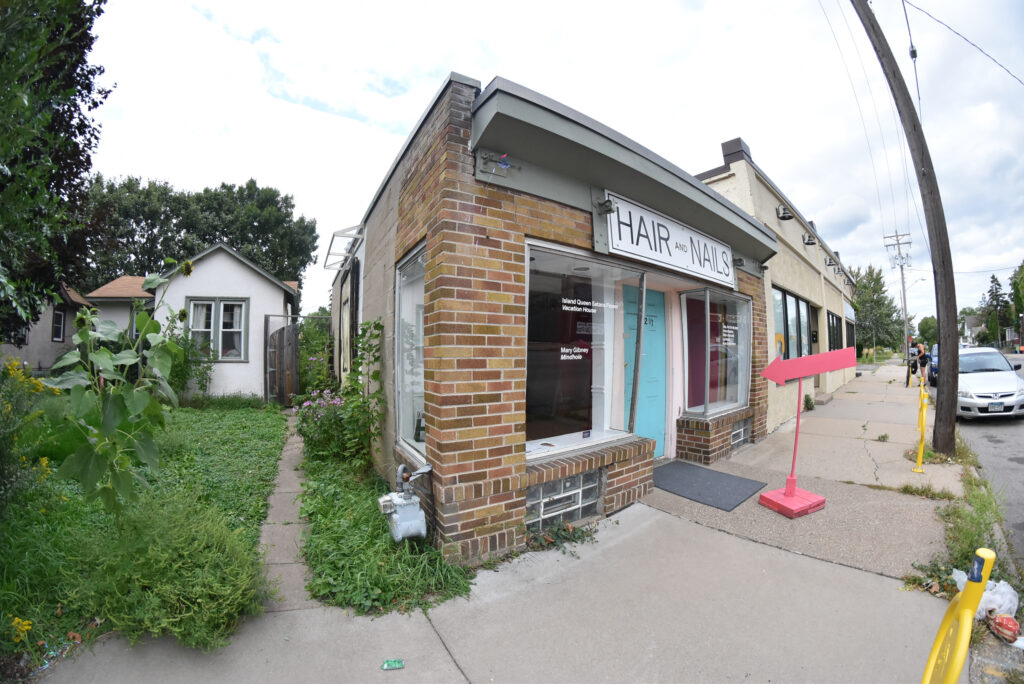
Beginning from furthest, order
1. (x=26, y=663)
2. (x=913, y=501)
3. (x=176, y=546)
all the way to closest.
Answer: (x=913, y=501), (x=176, y=546), (x=26, y=663)

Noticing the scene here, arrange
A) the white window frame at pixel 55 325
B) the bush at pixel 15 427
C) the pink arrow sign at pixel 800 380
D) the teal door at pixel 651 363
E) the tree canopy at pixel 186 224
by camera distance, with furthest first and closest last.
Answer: the tree canopy at pixel 186 224
the white window frame at pixel 55 325
the teal door at pixel 651 363
the pink arrow sign at pixel 800 380
the bush at pixel 15 427

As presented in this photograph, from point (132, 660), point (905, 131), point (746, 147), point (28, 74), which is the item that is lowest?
point (132, 660)

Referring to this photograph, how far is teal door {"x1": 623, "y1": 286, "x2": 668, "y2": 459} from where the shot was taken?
4.86 metres

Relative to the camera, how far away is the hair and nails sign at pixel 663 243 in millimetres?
3918

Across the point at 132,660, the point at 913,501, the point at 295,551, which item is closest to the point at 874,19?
the point at 913,501

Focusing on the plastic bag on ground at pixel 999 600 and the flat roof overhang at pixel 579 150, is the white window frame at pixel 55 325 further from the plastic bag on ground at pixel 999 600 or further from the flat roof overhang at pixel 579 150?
the plastic bag on ground at pixel 999 600

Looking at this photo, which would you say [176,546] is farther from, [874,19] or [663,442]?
[874,19]

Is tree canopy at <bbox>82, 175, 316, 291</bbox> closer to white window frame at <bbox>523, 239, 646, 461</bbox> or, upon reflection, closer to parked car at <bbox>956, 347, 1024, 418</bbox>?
white window frame at <bbox>523, 239, 646, 461</bbox>

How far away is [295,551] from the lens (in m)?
3.29

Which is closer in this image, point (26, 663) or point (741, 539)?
point (26, 663)

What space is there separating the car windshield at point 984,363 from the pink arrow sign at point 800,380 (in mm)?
9373

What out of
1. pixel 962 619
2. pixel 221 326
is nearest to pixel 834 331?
pixel 962 619

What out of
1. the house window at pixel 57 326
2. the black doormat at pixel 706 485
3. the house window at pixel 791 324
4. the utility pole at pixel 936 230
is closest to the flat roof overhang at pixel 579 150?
the black doormat at pixel 706 485

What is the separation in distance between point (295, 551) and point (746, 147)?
8.36 m
